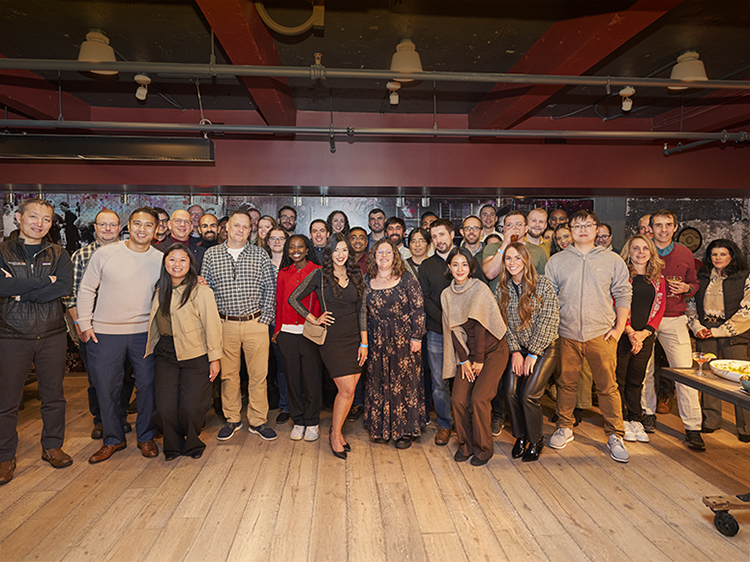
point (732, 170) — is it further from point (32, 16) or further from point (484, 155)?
point (32, 16)

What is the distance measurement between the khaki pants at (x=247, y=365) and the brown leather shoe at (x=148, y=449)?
2.03 feet

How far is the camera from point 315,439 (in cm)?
371

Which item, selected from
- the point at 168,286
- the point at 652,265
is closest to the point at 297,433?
the point at 168,286

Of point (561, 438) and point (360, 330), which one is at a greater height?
point (360, 330)

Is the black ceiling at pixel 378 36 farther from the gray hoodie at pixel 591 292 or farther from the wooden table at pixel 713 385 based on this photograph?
the wooden table at pixel 713 385

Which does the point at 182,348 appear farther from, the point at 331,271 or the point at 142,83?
the point at 142,83

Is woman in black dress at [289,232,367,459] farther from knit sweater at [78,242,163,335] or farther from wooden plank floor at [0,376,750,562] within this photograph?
knit sweater at [78,242,163,335]

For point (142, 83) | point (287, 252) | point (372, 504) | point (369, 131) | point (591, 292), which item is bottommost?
point (372, 504)

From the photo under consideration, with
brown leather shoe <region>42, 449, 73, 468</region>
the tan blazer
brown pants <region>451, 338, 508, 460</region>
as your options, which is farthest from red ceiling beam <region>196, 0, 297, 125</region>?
brown leather shoe <region>42, 449, 73, 468</region>

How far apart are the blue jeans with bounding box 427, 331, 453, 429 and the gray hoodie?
1.10 m

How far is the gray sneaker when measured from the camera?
3.32m

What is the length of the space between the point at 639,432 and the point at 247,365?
3.68 meters

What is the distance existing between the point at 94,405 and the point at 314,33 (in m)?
4.08

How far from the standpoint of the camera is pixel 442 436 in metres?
3.64
